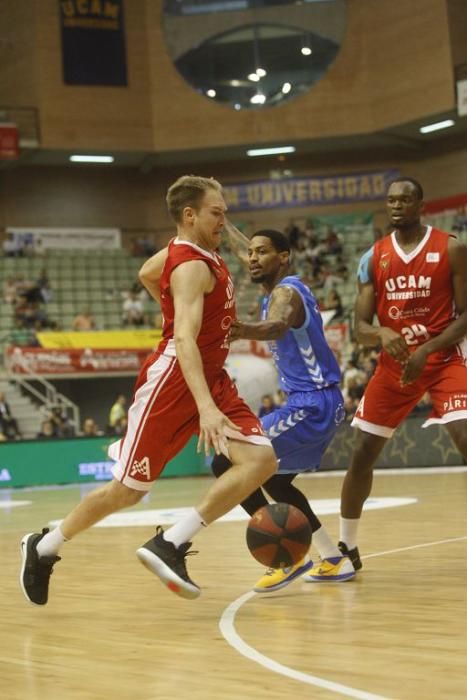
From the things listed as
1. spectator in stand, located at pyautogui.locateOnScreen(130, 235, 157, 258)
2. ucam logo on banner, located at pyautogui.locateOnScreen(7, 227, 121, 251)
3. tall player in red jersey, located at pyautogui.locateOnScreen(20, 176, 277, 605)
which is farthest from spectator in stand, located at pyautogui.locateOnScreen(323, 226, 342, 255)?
tall player in red jersey, located at pyautogui.locateOnScreen(20, 176, 277, 605)

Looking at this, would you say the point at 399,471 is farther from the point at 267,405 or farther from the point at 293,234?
the point at 293,234

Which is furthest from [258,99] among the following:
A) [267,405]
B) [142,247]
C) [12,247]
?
[267,405]

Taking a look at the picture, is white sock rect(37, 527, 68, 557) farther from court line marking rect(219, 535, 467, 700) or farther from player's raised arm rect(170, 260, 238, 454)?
player's raised arm rect(170, 260, 238, 454)

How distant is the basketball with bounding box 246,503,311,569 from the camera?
627cm

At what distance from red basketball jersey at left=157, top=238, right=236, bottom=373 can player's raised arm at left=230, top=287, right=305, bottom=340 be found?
178 millimetres

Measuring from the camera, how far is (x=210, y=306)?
5945mm

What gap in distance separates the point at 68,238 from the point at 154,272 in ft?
91.9

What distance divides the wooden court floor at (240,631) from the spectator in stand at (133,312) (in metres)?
20.3

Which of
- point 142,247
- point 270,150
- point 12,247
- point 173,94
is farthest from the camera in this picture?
point 142,247

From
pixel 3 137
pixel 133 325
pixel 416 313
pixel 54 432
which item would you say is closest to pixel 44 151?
pixel 3 137

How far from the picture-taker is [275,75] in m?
32.2

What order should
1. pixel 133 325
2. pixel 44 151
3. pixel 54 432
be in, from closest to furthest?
1. pixel 54 432
2. pixel 133 325
3. pixel 44 151

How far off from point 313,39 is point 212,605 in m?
27.9

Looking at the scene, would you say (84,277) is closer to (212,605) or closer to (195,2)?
(195,2)
